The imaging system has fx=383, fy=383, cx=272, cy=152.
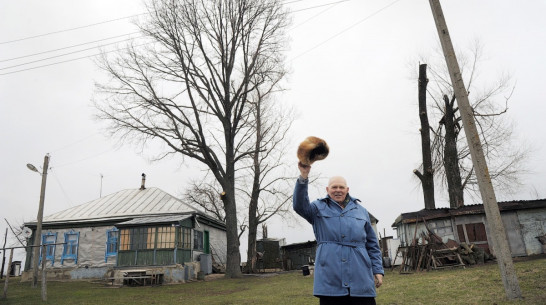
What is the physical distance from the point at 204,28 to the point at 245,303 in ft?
54.6

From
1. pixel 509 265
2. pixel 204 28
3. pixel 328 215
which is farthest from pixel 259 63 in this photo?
pixel 328 215

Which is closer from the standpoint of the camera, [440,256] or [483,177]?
[483,177]

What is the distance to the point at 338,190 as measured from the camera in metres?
3.78

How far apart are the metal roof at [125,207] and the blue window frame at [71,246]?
90 cm

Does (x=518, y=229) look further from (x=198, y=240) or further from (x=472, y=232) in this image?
(x=198, y=240)

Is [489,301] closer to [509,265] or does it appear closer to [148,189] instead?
[509,265]

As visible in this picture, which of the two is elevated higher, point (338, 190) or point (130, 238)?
point (130, 238)

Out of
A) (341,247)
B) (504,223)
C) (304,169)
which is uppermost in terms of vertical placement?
(504,223)

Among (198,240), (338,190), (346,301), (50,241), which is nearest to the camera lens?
(346,301)

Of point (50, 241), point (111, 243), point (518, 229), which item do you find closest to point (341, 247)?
point (518, 229)

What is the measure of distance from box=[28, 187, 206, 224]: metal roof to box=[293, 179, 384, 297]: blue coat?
2096cm

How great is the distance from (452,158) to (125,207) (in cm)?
2076

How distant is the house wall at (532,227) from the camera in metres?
18.9

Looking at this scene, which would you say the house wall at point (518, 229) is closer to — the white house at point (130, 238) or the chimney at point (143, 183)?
the white house at point (130, 238)
